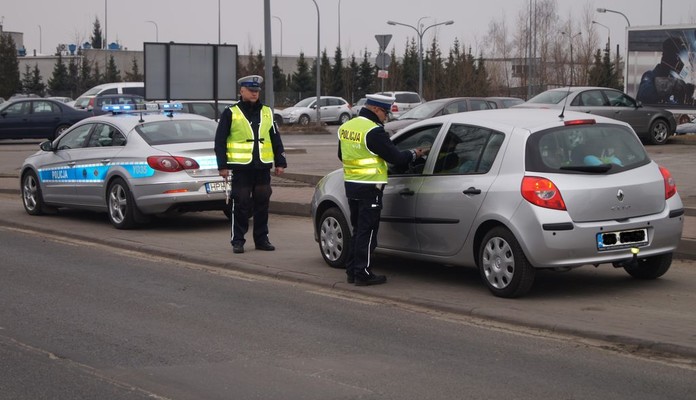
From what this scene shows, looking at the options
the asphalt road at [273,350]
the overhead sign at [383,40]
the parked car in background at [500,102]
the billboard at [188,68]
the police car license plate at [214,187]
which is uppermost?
the overhead sign at [383,40]

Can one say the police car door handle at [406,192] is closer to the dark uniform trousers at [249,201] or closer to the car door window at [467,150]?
the car door window at [467,150]

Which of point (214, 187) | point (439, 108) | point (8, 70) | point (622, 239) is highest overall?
point (8, 70)

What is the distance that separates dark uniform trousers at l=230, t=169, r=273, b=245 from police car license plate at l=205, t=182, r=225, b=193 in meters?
1.63

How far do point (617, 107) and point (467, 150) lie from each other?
17.9 meters

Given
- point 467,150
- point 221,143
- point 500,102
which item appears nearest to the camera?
point 467,150

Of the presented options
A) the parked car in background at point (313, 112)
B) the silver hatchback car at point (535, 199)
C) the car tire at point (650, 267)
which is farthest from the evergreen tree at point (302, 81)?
the car tire at point (650, 267)

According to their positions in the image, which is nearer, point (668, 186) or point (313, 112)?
point (668, 186)

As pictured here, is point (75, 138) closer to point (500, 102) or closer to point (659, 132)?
point (500, 102)

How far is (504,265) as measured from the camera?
8.64m

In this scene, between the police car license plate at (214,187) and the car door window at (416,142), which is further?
the police car license plate at (214,187)

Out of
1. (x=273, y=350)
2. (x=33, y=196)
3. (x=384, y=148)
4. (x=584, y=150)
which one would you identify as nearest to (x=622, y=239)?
(x=584, y=150)

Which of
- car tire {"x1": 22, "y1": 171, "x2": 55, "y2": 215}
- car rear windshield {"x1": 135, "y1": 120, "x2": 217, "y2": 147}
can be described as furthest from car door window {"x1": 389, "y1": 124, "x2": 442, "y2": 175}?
car tire {"x1": 22, "y1": 171, "x2": 55, "y2": 215}

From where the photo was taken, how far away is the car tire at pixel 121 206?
13.6 metres

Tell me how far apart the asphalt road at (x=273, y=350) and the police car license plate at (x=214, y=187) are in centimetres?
339
